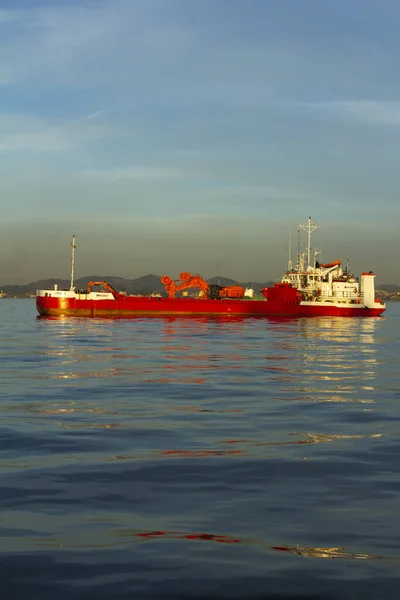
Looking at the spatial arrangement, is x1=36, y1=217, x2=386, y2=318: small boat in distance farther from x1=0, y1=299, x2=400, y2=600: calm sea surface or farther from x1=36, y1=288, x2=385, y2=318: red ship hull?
x1=0, y1=299, x2=400, y2=600: calm sea surface

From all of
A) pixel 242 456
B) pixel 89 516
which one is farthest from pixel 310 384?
pixel 89 516

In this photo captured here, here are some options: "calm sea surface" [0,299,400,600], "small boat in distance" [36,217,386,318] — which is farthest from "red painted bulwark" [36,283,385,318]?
"calm sea surface" [0,299,400,600]

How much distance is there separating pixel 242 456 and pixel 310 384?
12.5 metres

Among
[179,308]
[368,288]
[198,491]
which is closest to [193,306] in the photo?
[179,308]

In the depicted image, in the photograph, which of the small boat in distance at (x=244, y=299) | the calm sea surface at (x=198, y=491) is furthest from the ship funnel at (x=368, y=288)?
the calm sea surface at (x=198, y=491)

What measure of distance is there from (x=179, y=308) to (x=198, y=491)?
86.0m

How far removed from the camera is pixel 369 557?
25.8ft

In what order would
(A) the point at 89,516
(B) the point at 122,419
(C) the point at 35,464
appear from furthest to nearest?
(B) the point at 122,419
(C) the point at 35,464
(A) the point at 89,516

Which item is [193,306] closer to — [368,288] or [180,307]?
[180,307]

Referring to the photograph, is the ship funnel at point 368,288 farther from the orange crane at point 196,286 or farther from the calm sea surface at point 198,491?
the calm sea surface at point 198,491

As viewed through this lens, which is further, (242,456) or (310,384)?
(310,384)

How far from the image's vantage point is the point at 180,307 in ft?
317

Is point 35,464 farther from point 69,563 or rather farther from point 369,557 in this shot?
point 369,557

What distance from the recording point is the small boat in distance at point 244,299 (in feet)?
308
